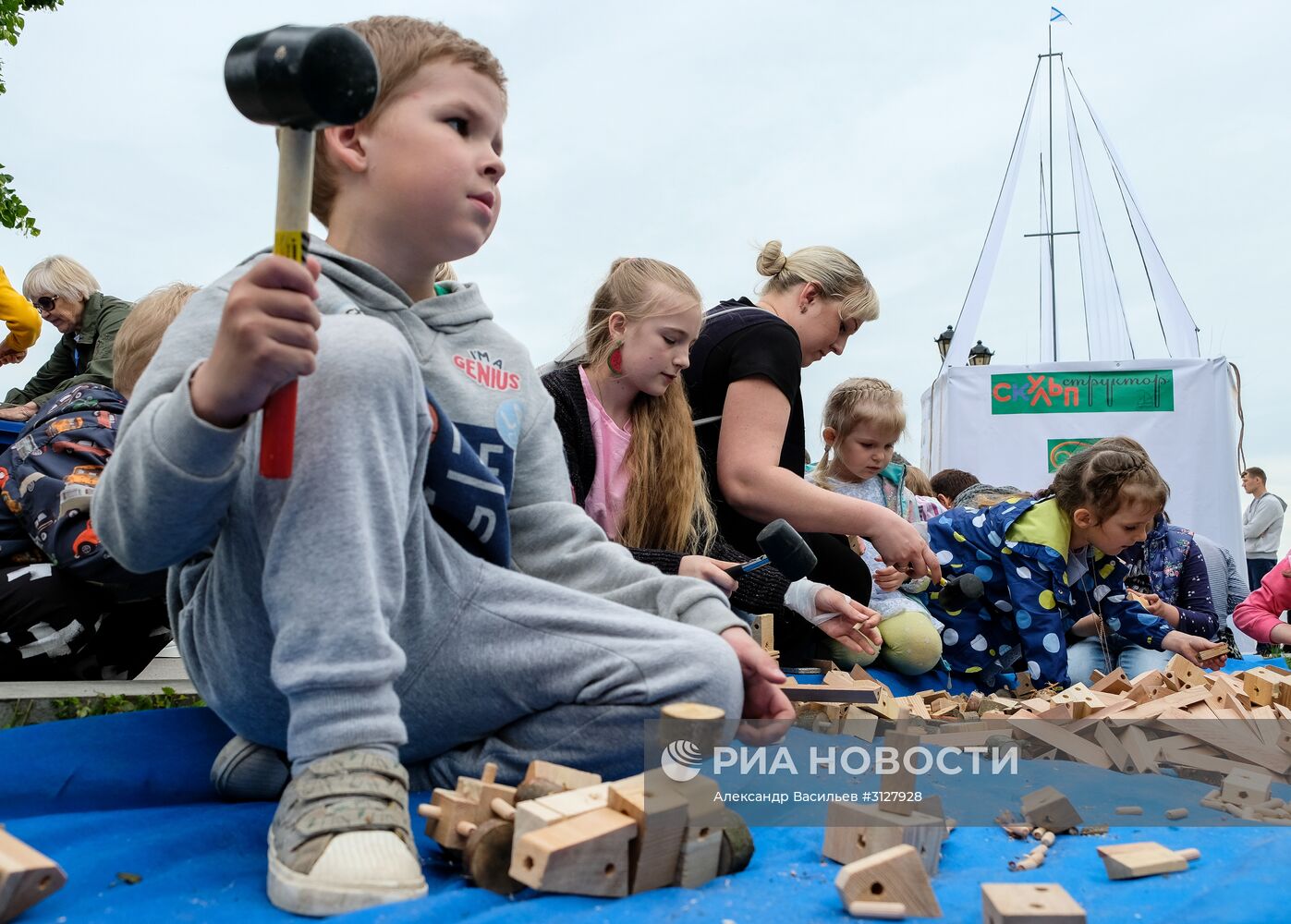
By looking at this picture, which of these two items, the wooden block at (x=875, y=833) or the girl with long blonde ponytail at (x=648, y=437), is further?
the girl with long blonde ponytail at (x=648, y=437)

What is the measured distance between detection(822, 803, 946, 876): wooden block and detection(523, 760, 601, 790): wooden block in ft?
1.10

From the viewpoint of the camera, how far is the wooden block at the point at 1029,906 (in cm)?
106

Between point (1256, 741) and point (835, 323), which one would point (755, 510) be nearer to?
point (835, 323)

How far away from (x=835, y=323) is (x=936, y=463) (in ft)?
18.3

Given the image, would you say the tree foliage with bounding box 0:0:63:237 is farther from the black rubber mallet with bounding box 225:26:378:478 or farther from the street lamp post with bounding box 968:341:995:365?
the street lamp post with bounding box 968:341:995:365

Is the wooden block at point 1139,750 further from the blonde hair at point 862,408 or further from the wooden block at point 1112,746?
the blonde hair at point 862,408

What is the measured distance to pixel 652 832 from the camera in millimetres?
1218

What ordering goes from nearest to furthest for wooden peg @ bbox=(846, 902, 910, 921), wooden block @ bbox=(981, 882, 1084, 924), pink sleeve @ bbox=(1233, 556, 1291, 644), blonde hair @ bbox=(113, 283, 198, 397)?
1. wooden block @ bbox=(981, 882, 1084, 924)
2. wooden peg @ bbox=(846, 902, 910, 921)
3. blonde hair @ bbox=(113, 283, 198, 397)
4. pink sleeve @ bbox=(1233, 556, 1291, 644)

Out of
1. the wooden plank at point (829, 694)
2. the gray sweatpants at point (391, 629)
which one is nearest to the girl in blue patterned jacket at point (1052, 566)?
the wooden plank at point (829, 694)

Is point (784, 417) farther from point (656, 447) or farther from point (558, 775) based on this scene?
point (558, 775)

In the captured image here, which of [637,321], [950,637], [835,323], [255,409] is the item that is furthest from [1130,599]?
[255,409]

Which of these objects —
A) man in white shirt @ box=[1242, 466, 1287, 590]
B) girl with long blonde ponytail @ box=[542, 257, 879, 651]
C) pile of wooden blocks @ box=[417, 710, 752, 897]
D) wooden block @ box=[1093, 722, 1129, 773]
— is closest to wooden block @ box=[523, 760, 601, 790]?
pile of wooden blocks @ box=[417, 710, 752, 897]

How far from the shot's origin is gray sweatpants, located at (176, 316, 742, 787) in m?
1.25

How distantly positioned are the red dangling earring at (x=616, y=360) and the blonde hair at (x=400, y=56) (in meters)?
1.18
